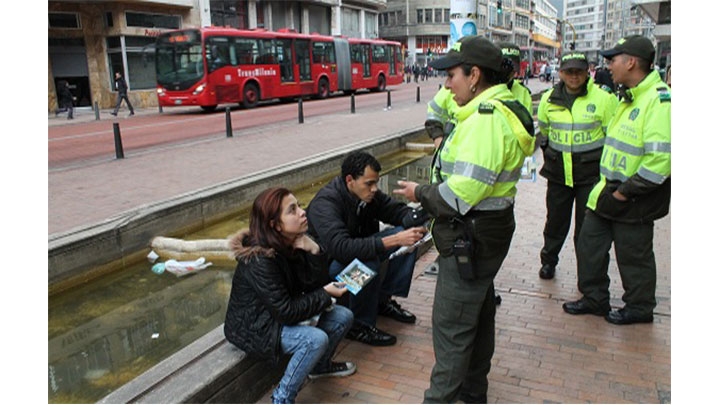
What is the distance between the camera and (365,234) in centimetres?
392

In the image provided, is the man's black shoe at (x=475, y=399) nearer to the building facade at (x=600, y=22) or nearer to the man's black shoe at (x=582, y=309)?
the man's black shoe at (x=582, y=309)

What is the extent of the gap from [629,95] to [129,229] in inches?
201

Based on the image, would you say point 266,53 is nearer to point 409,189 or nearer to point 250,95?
point 250,95

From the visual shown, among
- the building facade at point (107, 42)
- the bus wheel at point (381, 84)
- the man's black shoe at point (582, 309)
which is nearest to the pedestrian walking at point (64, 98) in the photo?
the building facade at point (107, 42)

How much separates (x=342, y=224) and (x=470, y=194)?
1235 mm

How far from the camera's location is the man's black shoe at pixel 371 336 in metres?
3.65

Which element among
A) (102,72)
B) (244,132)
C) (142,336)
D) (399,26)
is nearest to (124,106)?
(102,72)

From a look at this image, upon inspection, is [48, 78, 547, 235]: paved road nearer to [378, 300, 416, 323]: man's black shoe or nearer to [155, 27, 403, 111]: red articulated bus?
[155, 27, 403, 111]: red articulated bus

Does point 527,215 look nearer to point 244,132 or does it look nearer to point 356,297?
point 356,297

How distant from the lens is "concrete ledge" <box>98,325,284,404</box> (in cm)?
269

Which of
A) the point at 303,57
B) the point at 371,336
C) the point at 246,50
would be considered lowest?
the point at 371,336

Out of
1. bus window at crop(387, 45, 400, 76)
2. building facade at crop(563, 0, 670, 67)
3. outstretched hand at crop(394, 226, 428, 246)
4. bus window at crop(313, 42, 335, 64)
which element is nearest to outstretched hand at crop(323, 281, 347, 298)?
outstretched hand at crop(394, 226, 428, 246)

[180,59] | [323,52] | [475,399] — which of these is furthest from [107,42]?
[475,399]

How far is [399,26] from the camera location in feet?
228
